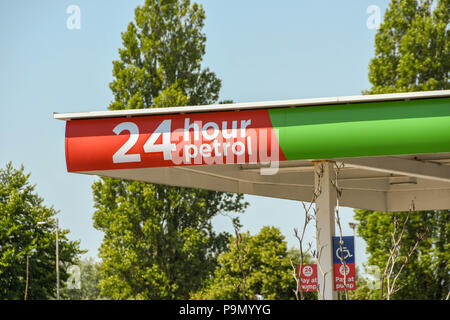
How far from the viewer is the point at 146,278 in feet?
101

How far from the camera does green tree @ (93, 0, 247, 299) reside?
30.9m

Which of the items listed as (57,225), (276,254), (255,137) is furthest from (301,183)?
(57,225)

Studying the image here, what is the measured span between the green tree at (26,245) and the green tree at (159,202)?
5839 millimetres

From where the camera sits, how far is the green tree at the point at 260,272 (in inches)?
1193

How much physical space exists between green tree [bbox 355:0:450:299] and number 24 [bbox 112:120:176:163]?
19.3 m

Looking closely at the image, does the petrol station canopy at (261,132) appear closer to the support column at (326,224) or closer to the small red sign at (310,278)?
the support column at (326,224)

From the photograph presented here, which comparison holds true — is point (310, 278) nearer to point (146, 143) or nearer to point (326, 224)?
point (326, 224)

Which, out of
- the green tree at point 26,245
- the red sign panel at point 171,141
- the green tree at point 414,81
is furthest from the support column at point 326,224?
the green tree at point 26,245

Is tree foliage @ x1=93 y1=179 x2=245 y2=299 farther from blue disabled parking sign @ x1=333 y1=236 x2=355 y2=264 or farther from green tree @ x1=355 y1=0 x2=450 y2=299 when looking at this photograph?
blue disabled parking sign @ x1=333 y1=236 x2=355 y2=264

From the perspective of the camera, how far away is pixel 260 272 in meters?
30.8

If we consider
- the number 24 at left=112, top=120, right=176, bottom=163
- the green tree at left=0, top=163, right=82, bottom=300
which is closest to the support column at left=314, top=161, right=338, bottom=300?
the number 24 at left=112, top=120, right=176, bottom=163
